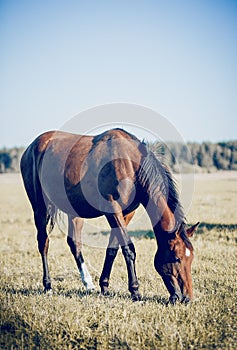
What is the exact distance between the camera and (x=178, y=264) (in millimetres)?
4633

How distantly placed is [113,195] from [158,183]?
669 mm

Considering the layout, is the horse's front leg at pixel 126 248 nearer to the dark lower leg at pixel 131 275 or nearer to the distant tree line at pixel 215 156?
the dark lower leg at pixel 131 275

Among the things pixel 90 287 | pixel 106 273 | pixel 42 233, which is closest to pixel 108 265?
pixel 106 273

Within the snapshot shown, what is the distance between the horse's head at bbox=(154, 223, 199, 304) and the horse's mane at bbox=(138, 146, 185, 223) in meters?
0.34

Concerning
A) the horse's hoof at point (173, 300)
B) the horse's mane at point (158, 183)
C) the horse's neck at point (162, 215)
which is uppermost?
the horse's mane at point (158, 183)

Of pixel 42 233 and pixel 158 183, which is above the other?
pixel 158 183

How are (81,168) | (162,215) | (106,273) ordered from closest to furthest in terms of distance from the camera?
(162,215), (106,273), (81,168)

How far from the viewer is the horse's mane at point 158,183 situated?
4.91 metres

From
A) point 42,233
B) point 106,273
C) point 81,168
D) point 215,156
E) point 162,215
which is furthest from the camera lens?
point 215,156

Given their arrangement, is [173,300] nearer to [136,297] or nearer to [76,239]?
[136,297]

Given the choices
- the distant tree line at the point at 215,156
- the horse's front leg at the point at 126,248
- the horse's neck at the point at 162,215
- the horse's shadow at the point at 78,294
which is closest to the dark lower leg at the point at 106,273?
the horse's shadow at the point at 78,294

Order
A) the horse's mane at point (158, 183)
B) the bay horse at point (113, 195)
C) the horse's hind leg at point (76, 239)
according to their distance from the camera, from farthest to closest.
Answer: the horse's hind leg at point (76, 239)
the horse's mane at point (158, 183)
the bay horse at point (113, 195)

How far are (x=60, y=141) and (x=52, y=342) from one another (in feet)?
11.8

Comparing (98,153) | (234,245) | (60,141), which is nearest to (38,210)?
(60,141)
